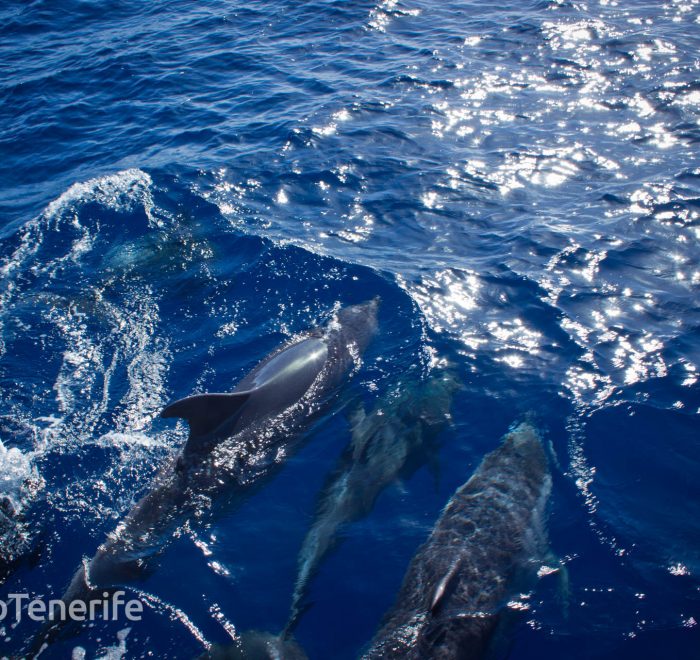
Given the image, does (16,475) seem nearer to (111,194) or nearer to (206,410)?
(206,410)

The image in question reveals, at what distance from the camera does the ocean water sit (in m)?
7.04

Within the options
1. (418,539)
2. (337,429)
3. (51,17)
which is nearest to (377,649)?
(418,539)

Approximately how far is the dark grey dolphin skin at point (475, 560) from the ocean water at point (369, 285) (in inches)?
9.3

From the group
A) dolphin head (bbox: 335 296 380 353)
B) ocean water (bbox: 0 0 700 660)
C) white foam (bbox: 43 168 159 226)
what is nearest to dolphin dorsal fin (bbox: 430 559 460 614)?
ocean water (bbox: 0 0 700 660)

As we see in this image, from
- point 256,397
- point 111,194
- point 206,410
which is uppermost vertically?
point 111,194

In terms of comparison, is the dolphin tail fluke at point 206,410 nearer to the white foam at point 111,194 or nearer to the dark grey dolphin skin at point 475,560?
the dark grey dolphin skin at point 475,560

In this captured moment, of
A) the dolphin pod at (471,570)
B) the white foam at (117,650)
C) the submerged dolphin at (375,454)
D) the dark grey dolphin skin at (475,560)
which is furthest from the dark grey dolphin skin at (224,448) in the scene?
the dark grey dolphin skin at (475,560)

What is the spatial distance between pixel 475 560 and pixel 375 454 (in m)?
2.11

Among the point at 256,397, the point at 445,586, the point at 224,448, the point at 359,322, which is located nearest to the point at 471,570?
the point at 445,586

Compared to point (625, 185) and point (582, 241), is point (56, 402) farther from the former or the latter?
point (625, 185)

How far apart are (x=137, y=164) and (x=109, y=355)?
709 centimetres

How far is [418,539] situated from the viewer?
7375mm

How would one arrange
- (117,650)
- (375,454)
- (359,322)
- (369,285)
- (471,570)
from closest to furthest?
(117,650)
(471,570)
(375,454)
(359,322)
(369,285)

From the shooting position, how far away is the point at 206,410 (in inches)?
314
